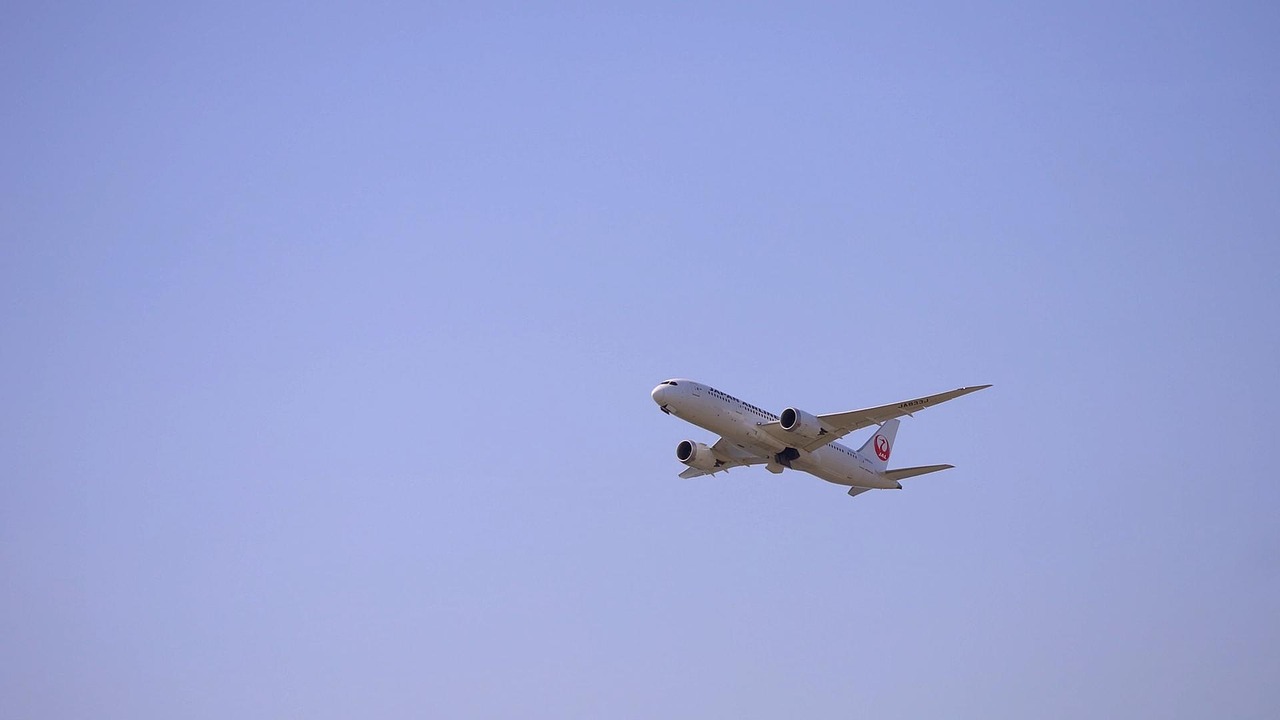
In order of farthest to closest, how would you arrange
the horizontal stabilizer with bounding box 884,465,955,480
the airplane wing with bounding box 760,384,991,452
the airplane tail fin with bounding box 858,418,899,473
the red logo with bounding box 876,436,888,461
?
the red logo with bounding box 876,436,888,461 → the airplane tail fin with bounding box 858,418,899,473 → the horizontal stabilizer with bounding box 884,465,955,480 → the airplane wing with bounding box 760,384,991,452

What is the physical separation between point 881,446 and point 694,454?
38.5ft

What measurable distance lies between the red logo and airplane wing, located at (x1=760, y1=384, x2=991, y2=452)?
9575 millimetres

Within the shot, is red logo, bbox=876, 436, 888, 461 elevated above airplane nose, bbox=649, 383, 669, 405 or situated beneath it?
elevated above

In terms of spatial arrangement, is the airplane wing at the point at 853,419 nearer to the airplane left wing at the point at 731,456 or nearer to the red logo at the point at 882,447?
the airplane left wing at the point at 731,456

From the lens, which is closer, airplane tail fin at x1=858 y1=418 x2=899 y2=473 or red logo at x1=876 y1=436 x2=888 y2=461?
airplane tail fin at x1=858 y1=418 x2=899 y2=473

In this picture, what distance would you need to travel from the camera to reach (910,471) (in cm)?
6638

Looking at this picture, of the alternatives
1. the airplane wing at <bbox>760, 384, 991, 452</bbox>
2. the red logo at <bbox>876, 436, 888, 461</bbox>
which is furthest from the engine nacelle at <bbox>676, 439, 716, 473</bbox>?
the red logo at <bbox>876, 436, 888, 461</bbox>

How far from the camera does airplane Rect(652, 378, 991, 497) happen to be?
59344 millimetres

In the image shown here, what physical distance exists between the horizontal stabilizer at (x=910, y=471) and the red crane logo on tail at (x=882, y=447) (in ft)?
15.5

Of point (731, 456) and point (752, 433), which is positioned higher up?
point (731, 456)

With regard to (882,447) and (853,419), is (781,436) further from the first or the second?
(882,447)

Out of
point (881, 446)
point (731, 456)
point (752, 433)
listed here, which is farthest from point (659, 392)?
point (881, 446)

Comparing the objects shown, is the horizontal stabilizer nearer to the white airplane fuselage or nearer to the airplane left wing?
the white airplane fuselage

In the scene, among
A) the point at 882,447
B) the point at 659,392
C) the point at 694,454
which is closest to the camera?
the point at 659,392
